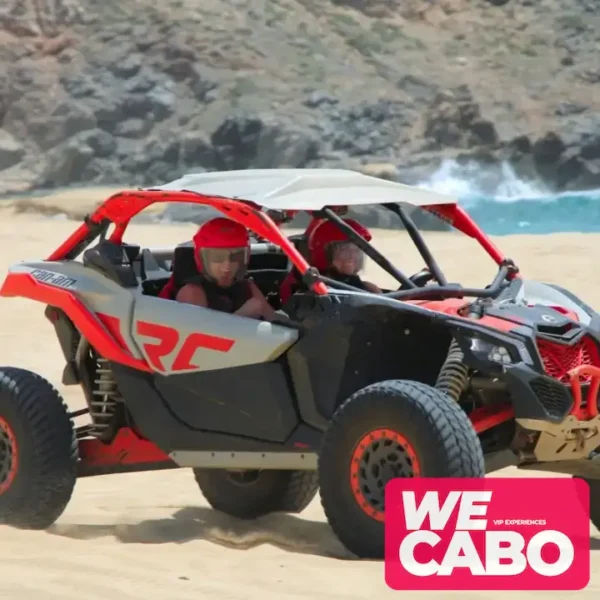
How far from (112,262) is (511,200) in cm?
3705

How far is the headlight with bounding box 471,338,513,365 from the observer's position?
6.82 metres

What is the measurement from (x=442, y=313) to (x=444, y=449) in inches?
26.6

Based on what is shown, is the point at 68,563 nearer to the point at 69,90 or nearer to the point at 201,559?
the point at 201,559

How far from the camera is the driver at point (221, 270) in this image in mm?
7758

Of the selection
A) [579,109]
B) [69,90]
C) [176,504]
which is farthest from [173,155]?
[176,504]

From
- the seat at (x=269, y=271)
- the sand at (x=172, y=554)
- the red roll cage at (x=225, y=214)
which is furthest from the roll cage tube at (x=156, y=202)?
the sand at (x=172, y=554)

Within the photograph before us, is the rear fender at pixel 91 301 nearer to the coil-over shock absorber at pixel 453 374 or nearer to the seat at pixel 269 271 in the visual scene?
the seat at pixel 269 271

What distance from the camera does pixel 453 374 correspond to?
278 inches

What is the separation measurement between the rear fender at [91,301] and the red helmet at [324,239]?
2.76 ft

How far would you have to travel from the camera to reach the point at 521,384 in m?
6.80

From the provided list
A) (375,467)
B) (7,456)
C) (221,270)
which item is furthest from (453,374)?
(7,456)

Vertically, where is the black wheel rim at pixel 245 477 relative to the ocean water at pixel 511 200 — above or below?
above

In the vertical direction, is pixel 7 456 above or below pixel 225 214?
below

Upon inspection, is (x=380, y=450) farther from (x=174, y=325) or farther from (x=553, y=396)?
(x=174, y=325)
